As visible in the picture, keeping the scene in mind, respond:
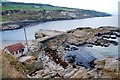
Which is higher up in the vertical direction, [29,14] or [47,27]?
[29,14]

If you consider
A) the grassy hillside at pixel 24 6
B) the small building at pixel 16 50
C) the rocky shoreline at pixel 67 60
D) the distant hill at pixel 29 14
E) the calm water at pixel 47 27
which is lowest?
the calm water at pixel 47 27

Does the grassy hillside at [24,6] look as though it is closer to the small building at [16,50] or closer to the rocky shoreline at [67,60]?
the rocky shoreline at [67,60]

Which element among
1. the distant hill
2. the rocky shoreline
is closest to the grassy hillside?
the distant hill

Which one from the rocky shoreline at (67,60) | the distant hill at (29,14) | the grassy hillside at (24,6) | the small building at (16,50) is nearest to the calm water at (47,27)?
the distant hill at (29,14)

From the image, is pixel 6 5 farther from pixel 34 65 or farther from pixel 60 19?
pixel 34 65

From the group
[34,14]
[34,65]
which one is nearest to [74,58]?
[34,65]

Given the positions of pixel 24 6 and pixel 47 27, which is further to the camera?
pixel 24 6

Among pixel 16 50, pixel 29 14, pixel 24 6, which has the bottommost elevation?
pixel 16 50

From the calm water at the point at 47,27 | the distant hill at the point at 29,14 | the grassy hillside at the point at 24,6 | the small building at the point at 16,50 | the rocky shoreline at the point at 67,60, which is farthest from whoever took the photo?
the grassy hillside at the point at 24,6

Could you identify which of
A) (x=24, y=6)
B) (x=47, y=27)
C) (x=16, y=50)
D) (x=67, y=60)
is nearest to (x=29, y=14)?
(x=24, y=6)

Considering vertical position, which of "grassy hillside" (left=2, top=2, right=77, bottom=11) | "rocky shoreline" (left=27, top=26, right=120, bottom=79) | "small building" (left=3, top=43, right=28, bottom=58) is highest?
"grassy hillside" (left=2, top=2, right=77, bottom=11)

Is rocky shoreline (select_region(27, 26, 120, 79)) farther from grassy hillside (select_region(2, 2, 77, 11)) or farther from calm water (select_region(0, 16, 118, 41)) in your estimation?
grassy hillside (select_region(2, 2, 77, 11))

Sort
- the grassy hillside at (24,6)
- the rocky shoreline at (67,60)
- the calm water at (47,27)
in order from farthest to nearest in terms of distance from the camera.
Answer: the grassy hillside at (24,6)
the calm water at (47,27)
the rocky shoreline at (67,60)

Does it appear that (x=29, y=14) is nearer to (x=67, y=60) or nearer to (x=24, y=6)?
(x=24, y=6)
